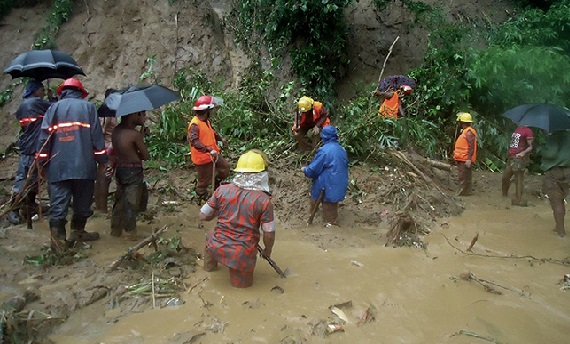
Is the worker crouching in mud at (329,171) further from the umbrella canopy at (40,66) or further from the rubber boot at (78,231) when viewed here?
the umbrella canopy at (40,66)

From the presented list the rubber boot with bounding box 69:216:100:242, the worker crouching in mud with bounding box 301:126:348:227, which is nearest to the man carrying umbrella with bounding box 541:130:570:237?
the worker crouching in mud with bounding box 301:126:348:227

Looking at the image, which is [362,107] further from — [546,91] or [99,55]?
[99,55]

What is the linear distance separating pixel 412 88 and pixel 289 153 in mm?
3363

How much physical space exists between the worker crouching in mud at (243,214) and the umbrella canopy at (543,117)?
3914 mm

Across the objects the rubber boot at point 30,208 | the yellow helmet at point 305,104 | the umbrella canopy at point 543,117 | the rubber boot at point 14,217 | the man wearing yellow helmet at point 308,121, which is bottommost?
the rubber boot at point 14,217

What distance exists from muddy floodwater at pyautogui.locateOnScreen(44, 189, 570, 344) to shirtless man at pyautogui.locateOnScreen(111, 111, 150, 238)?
2.36 feet

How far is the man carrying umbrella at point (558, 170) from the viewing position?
20.1 ft

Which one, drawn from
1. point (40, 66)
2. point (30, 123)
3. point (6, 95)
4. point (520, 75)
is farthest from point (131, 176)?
point (520, 75)

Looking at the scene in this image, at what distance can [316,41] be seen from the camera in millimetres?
10508

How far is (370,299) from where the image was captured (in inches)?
177

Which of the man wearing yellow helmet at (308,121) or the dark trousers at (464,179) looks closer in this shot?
the man wearing yellow helmet at (308,121)

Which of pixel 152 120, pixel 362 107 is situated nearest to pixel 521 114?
pixel 362 107

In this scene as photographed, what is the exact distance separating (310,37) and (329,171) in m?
5.22

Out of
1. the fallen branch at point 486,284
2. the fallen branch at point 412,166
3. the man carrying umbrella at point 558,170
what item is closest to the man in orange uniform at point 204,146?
the fallen branch at point 412,166
